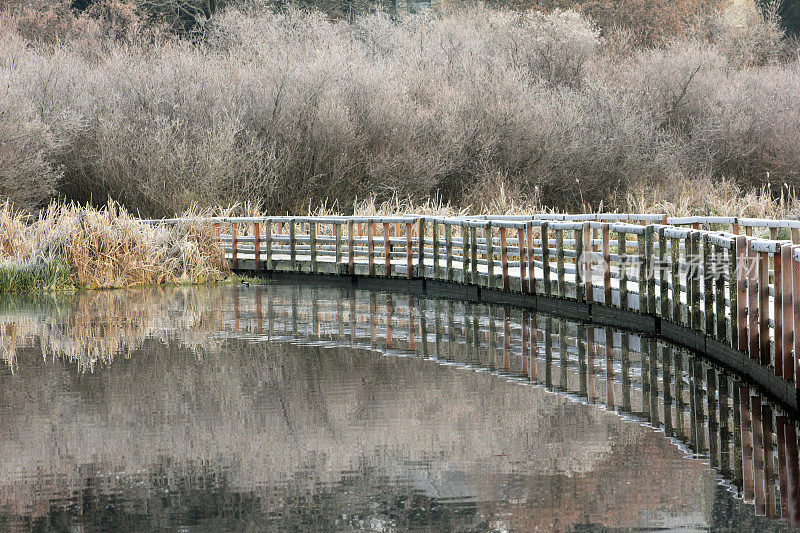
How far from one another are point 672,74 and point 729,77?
8.89ft

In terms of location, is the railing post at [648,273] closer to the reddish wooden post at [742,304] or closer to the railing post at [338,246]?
the reddish wooden post at [742,304]

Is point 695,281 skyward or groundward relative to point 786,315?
groundward

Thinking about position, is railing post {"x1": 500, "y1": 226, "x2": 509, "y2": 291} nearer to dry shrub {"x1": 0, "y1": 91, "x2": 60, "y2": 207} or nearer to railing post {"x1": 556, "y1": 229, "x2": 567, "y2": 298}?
railing post {"x1": 556, "y1": 229, "x2": 567, "y2": 298}

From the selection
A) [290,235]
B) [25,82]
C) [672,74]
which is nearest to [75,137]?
[25,82]

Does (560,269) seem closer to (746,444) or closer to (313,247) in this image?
(313,247)

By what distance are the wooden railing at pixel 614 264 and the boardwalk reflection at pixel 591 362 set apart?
544 mm

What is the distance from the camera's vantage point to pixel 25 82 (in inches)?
1596

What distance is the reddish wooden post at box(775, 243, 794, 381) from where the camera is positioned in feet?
37.8

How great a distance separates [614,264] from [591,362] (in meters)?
5.64

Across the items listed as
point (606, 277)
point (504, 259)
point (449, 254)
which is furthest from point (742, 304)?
point (449, 254)

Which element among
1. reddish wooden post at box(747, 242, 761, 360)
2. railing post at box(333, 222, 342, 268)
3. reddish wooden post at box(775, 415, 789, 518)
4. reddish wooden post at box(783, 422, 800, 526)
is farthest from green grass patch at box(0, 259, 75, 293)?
reddish wooden post at box(783, 422, 800, 526)

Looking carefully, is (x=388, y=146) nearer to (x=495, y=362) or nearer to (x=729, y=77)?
(x=729, y=77)

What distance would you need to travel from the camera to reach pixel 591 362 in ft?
47.4

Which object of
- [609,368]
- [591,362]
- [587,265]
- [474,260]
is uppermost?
[609,368]
